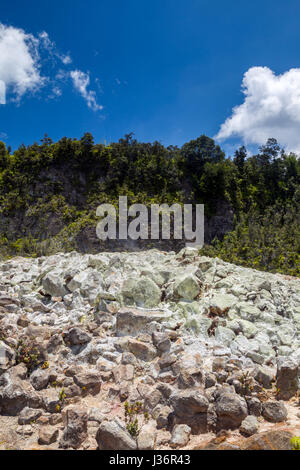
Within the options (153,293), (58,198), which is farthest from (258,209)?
(153,293)

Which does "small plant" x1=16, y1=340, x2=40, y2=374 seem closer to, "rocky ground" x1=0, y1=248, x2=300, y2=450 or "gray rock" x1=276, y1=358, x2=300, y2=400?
"rocky ground" x1=0, y1=248, x2=300, y2=450

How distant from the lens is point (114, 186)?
21.6 metres

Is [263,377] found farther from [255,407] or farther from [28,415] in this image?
[28,415]

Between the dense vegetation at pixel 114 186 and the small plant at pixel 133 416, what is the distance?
16.2 m

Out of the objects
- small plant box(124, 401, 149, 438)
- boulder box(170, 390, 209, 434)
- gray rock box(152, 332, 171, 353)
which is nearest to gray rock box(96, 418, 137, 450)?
small plant box(124, 401, 149, 438)

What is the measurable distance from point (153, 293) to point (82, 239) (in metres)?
14.6

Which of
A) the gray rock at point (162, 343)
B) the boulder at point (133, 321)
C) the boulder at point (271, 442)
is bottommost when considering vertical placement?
the boulder at point (271, 442)

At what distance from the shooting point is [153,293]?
16.9ft

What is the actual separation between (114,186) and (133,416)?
1950 centimetres

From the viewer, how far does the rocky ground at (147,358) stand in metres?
2.76

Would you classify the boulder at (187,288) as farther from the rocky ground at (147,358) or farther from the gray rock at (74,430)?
the gray rock at (74,430)

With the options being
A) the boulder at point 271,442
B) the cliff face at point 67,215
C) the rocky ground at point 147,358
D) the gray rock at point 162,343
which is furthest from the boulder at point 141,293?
the cliff face at point 67,215

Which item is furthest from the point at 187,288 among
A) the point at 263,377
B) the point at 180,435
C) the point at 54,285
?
the point at 180,435
